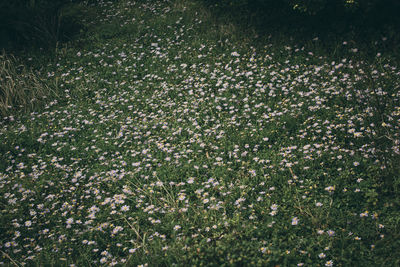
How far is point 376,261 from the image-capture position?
247cm

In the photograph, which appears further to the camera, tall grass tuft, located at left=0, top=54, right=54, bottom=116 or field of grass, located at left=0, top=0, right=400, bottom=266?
tall grass tuft, located at left=0, top=54, right=54, bottom=116

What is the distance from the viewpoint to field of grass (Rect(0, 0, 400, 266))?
286 cm

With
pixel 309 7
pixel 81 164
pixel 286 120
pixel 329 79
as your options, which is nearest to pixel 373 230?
pixel 286 120

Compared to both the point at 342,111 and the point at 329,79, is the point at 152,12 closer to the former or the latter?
the point at 329,79

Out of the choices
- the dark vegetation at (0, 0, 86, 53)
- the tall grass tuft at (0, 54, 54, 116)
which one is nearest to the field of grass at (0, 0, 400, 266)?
the tall grass tuft at (0, 54, 54, 116)

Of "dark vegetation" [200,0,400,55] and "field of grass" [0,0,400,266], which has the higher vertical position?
"dark vegetation" [200,0,400,55]

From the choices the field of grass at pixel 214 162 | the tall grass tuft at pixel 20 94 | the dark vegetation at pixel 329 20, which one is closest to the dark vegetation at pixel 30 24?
the tall grass tuft at pixel 20 94

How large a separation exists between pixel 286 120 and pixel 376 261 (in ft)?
7.75

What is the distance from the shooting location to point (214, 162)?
402 cm

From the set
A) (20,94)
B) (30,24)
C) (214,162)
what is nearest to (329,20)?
(214,162)

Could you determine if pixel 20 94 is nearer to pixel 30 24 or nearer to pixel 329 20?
pixel 30 24

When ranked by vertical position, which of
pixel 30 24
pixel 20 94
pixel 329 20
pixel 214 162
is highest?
pixel 329 20

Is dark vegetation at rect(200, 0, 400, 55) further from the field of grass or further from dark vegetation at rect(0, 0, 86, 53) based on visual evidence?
dark vegetation at rect(0, 0, 86, 53)

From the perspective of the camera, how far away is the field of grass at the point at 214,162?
286 centimetres
